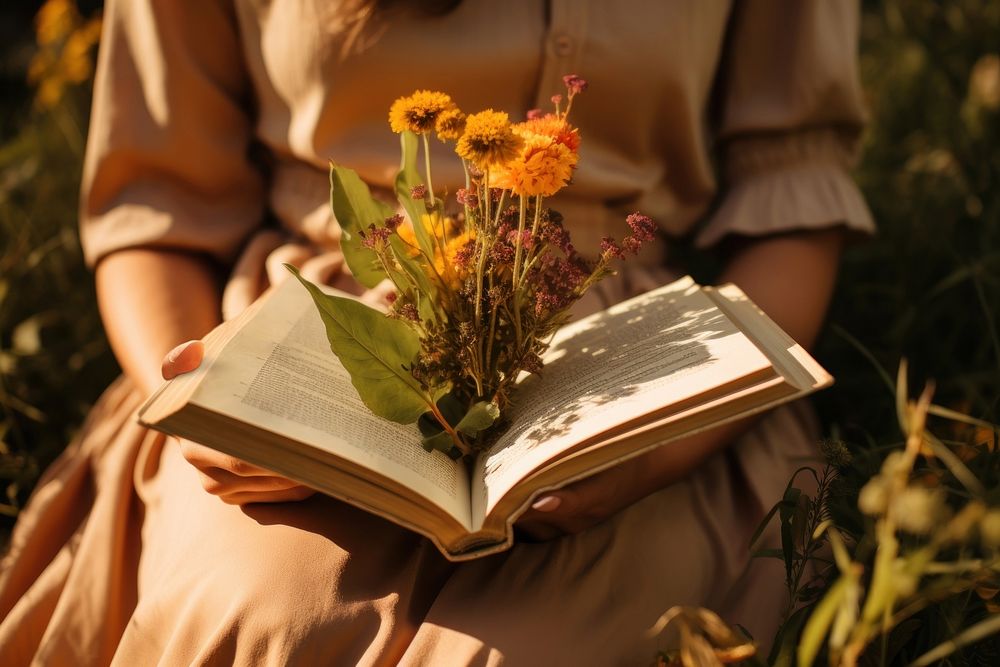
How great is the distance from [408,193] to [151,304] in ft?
1.73

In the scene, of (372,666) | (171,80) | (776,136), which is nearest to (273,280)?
(171,80)

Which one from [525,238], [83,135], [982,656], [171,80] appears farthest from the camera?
[83,135]

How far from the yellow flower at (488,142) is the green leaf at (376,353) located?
0.20 metres

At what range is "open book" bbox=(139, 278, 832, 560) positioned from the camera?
804 mm

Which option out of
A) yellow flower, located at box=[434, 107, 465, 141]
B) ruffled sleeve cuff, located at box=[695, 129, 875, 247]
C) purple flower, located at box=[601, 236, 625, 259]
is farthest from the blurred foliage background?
yellow flower, located at box=[434, 107, 465, 141]

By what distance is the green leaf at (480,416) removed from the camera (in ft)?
2.95

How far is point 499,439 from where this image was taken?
0.94 meters

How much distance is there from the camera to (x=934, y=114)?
94.9 inches

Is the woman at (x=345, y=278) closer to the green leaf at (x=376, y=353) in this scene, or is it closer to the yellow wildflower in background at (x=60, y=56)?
the green leaf at (x=376, y=353)

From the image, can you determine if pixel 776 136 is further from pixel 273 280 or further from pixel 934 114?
pixel 934 114

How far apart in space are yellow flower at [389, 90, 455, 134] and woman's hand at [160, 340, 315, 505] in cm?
30

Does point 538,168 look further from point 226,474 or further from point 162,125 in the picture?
point 162,125

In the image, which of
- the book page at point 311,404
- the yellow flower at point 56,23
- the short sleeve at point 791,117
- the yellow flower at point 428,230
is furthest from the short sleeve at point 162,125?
the yellow flower at point 56,23

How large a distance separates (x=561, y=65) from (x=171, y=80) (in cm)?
61
